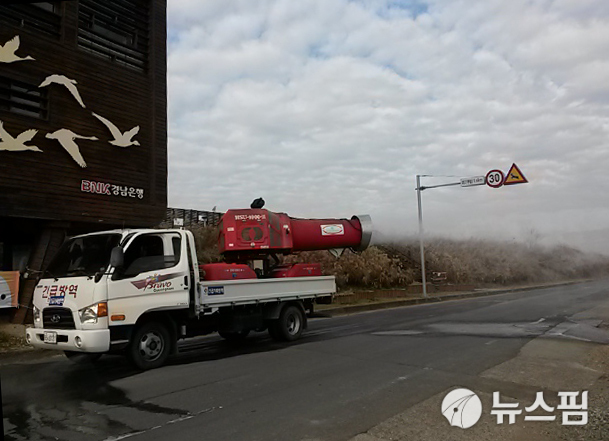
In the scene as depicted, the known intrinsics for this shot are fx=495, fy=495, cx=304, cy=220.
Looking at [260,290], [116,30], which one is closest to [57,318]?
[260,290]

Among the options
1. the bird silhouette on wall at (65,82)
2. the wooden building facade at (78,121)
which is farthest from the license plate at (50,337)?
the bird silhouette on wall at (65,82)

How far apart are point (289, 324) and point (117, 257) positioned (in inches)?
184

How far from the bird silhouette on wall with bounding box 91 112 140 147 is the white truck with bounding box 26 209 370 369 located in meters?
7.79

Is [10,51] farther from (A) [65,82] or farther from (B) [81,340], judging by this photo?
(B) [81,340]

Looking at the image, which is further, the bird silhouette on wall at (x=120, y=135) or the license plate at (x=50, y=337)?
the bird silhouette on wall at (x=120, y=135)

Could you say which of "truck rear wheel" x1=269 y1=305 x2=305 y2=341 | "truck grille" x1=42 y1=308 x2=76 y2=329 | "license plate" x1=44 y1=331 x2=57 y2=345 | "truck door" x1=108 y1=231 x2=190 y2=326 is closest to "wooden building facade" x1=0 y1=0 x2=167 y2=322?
"truck grille" x1=42 y1=308 x2=76 y2=329

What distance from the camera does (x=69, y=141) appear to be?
15.3m

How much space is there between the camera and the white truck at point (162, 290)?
782 centimetres

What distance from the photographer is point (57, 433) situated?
521 centimetres

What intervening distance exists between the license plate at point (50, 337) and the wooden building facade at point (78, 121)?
7.17 meters

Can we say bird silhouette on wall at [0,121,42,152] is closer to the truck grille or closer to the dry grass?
the truck grille

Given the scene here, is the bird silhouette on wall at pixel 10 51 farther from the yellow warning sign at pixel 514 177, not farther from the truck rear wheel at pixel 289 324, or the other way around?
the yellow warning sign at pixel 514 177

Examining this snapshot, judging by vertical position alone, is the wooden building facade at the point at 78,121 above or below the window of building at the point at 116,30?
below

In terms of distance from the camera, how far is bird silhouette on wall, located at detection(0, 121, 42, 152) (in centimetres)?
1386
